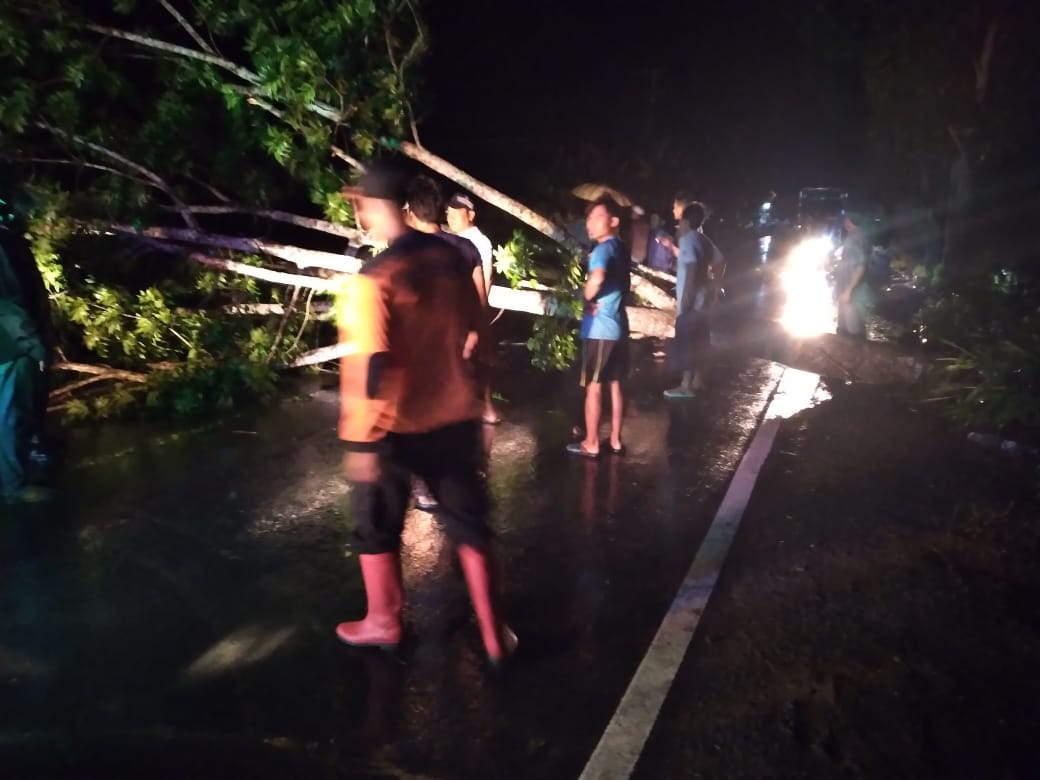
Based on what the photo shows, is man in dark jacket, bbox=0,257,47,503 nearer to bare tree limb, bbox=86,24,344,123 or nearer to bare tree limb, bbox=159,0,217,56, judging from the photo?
bare tree limb, bbox=86,24,344,123

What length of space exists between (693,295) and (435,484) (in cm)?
510

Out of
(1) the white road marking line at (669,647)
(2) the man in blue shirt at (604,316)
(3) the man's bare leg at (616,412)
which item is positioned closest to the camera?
(1) the white road marking line at (669,647)

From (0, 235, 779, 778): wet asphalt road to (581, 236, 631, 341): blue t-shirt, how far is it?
3.31 ft

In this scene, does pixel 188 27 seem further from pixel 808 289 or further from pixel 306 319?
pixel 808 289

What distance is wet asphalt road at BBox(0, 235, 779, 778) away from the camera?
315 cm

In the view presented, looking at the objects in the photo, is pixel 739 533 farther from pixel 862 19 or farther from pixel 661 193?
pixel 862 19

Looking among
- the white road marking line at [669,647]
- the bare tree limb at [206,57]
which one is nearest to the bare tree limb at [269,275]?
the bare tree limb at [206,57]

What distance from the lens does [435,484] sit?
3.53 m

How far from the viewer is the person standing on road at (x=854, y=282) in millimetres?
9391

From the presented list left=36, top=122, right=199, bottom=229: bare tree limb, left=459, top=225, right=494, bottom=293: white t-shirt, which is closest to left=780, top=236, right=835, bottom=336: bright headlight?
left=459, top=225, right=494, bottom=293: white t-shirt

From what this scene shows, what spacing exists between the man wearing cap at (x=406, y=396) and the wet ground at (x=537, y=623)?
0.45 metres

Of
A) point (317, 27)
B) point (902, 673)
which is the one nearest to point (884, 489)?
point (902, 673)

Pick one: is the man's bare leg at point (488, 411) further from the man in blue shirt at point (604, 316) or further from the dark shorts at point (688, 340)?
the dark shorts at point (688, 340)

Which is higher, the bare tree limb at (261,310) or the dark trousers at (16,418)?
the bare tree limb at (261,310)
